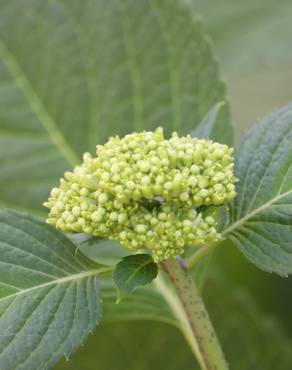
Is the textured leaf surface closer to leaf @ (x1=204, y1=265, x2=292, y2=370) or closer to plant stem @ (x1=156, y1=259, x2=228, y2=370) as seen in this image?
leaf @ (x1=204, y1=265, x2=292, y2=370)

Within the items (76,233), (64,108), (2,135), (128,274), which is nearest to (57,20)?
(64,108)

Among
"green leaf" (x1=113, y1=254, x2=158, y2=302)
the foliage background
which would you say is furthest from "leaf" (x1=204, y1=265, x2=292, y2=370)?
"green leaf" (x1=113, y1=254, x2=158, y2=302)

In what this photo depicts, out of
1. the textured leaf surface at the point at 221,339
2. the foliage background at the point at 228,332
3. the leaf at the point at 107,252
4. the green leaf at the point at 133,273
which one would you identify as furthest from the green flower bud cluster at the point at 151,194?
the textured leaf surface at the point at 221,339

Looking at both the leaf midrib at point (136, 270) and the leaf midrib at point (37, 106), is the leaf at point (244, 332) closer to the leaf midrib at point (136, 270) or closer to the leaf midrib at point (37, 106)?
the leaf midrib at point (37, 106)

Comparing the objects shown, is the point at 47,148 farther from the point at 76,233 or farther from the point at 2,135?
the point at 76,233

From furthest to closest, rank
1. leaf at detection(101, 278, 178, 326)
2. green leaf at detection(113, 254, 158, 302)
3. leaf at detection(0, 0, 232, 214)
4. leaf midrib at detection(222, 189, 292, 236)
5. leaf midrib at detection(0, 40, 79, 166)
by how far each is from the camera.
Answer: leaf midrib at detection(0, 40, 79, 166) < leaf at detection(0, 0, 232, 214) < leaf at detection(101, 278, 178, 326) < leaf midrib at detection(222, 189, 292, 236) < green leaf at detection(113, 254, 158, 302)

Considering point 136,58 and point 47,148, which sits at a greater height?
point 136,58

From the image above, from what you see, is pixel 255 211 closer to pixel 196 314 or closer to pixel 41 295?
pixel 196 314
